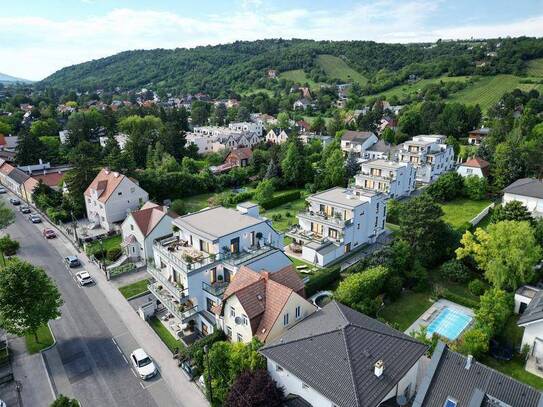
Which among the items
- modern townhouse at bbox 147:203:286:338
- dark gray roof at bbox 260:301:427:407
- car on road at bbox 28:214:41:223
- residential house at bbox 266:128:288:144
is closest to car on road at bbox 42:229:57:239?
car on road at bbox 28:214:41:223

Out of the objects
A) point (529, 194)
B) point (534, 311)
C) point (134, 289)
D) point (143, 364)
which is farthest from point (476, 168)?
point (143, 364)

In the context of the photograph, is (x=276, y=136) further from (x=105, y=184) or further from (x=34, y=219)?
(x=34, y=219)

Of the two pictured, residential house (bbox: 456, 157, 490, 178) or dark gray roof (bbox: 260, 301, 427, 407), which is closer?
dark gray roof (bbox: 260, 301, 427, 407)

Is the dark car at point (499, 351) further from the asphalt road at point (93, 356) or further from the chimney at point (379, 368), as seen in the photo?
the asphalt road at point (93, 356)

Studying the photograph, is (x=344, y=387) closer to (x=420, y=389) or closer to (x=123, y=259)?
(x=420, y=389)

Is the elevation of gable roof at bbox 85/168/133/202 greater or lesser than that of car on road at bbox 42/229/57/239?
greater

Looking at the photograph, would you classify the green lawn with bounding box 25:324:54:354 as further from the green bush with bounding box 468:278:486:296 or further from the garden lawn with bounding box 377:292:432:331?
the green bush with bounding box 468:278:486:296

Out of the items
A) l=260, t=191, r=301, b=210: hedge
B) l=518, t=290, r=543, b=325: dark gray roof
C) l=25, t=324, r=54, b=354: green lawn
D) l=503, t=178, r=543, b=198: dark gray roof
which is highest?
l=503, t=178, r=543, b=198: dark gray roof
